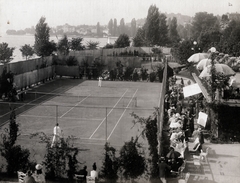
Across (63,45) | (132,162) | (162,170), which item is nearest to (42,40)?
(63,45)

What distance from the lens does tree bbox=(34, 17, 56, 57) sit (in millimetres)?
44469

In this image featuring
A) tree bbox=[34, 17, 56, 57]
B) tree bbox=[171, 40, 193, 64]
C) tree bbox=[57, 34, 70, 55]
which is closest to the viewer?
tree bbox=[171, 40, 193, 64]

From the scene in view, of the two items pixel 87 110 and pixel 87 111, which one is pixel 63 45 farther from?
pixel 87 111

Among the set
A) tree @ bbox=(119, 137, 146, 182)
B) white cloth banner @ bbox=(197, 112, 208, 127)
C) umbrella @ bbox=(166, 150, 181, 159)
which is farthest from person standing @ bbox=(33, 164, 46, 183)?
white cloth banner @ bbox=(197, 112, 208, 127)

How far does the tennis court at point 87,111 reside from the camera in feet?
56.1

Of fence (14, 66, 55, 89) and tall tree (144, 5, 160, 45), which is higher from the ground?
tall tree (144, 5, 160, 45)

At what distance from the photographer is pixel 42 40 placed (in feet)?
146

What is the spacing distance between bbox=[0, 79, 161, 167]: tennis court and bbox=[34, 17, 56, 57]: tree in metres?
11.8

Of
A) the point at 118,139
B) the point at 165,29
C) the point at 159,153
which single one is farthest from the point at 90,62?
the point at 165,29

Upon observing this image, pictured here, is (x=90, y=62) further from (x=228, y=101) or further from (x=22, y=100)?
(x=228, y=101)

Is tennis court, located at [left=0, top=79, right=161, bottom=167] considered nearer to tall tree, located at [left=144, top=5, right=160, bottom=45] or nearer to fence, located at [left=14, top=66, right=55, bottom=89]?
fence, located at [left=14, top=66, right=55, bottom=89]

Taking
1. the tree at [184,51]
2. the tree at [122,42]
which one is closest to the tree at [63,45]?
the tree at [122,42]

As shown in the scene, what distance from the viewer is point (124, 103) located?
2517 centimetres

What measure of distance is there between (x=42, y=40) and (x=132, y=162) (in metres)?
36.1
